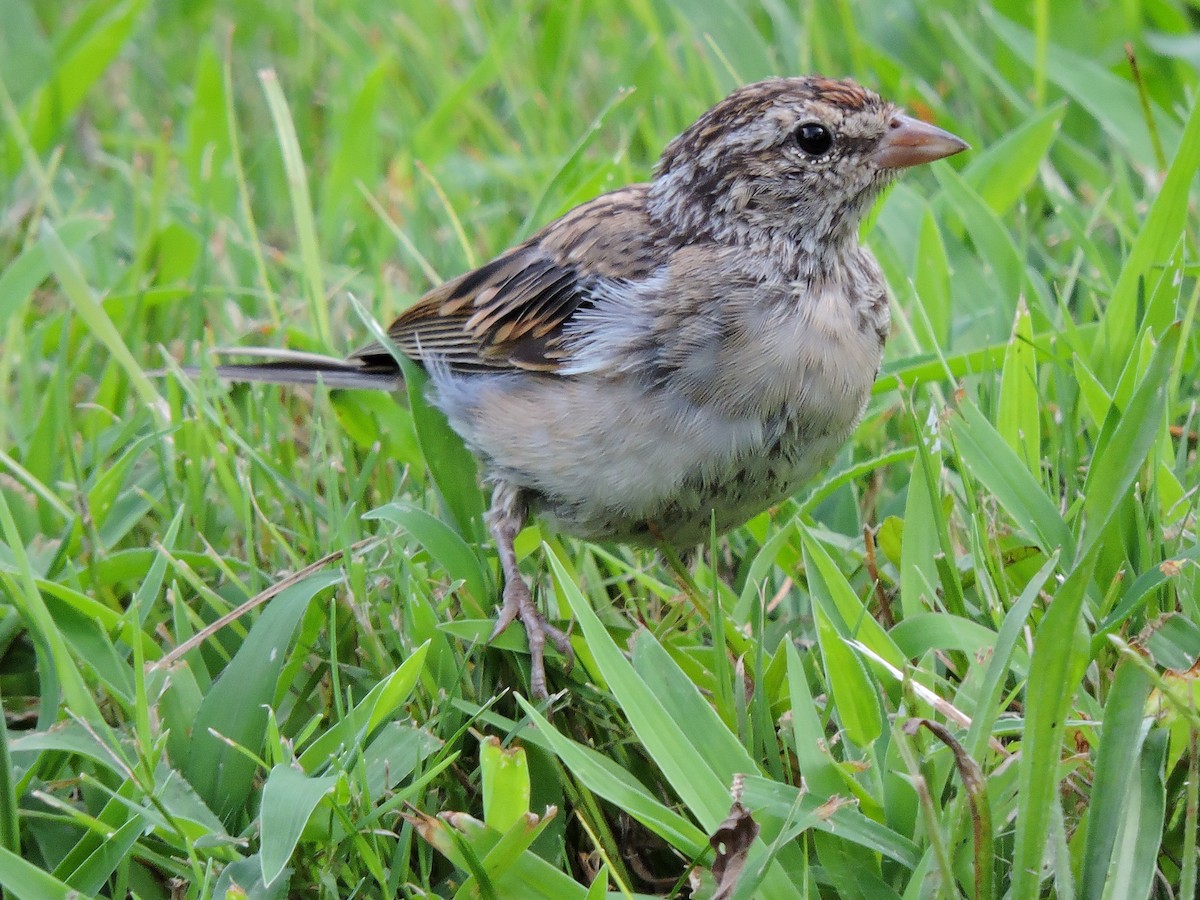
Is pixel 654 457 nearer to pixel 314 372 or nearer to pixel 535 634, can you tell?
pixel 535 634

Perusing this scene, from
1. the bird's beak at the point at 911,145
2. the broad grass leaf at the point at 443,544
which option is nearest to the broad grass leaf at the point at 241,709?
the broad grass leaf at the point at 443,544

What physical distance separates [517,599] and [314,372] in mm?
1069

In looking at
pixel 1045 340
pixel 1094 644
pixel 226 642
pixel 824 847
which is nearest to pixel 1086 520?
pixel 1094 644

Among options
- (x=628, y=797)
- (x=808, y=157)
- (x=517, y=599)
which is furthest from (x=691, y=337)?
(x=628, y=797)

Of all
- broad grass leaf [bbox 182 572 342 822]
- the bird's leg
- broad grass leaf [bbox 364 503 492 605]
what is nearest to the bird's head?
A: the bird's leg

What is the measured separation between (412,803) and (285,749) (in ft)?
0.79

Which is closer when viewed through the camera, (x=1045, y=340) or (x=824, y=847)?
(x=824, y=847)

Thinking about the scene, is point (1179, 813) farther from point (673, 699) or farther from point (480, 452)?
point (480, 452)

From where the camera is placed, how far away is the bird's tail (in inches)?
150

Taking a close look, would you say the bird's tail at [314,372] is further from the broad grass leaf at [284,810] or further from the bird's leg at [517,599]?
the broad grass leaf at [284,810]

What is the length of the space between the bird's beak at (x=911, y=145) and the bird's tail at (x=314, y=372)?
1363mm

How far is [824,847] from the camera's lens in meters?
2.34

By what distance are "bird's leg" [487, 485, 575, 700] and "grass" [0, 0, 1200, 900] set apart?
0.06 m

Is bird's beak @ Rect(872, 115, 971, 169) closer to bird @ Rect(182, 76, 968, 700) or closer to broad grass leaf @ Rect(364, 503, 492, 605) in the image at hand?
bird @ Rect(182, 76, 968, 700)
